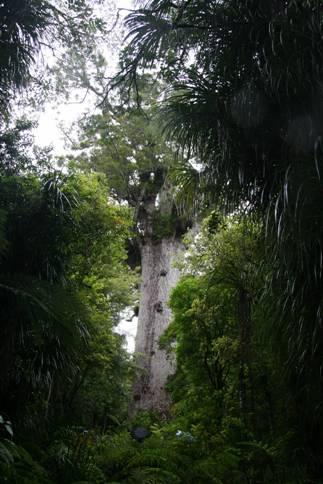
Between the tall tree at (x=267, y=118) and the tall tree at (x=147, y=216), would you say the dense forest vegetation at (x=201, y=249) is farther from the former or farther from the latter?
the tall tree at (x=147, y=216)

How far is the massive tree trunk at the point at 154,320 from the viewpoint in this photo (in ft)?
28.4

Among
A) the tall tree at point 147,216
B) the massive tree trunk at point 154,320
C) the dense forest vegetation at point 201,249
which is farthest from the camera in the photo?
the tall tree at point 147,216

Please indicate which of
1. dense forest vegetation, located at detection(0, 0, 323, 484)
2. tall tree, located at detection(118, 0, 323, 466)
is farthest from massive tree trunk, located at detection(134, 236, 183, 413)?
tall tree, located at detection(118, 0, 323, 466)

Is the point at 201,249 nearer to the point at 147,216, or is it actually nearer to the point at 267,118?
the point at 267,118

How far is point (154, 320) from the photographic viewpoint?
973cm

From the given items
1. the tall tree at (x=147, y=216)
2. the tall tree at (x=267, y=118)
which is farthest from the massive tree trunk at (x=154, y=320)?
the tall tree at (x=267, y=118)

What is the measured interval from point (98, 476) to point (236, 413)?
2.17 m

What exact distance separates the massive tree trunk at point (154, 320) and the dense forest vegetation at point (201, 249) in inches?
76.7

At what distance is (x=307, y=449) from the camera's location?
357cm

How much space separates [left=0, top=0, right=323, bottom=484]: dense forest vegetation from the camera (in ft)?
11.5

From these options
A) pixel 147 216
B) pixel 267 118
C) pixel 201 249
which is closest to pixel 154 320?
pixel 147 216

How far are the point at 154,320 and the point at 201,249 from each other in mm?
4211

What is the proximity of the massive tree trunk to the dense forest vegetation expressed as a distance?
1.95m

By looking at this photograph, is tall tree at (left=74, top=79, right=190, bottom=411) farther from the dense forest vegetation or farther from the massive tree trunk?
the dense forest vegetation
